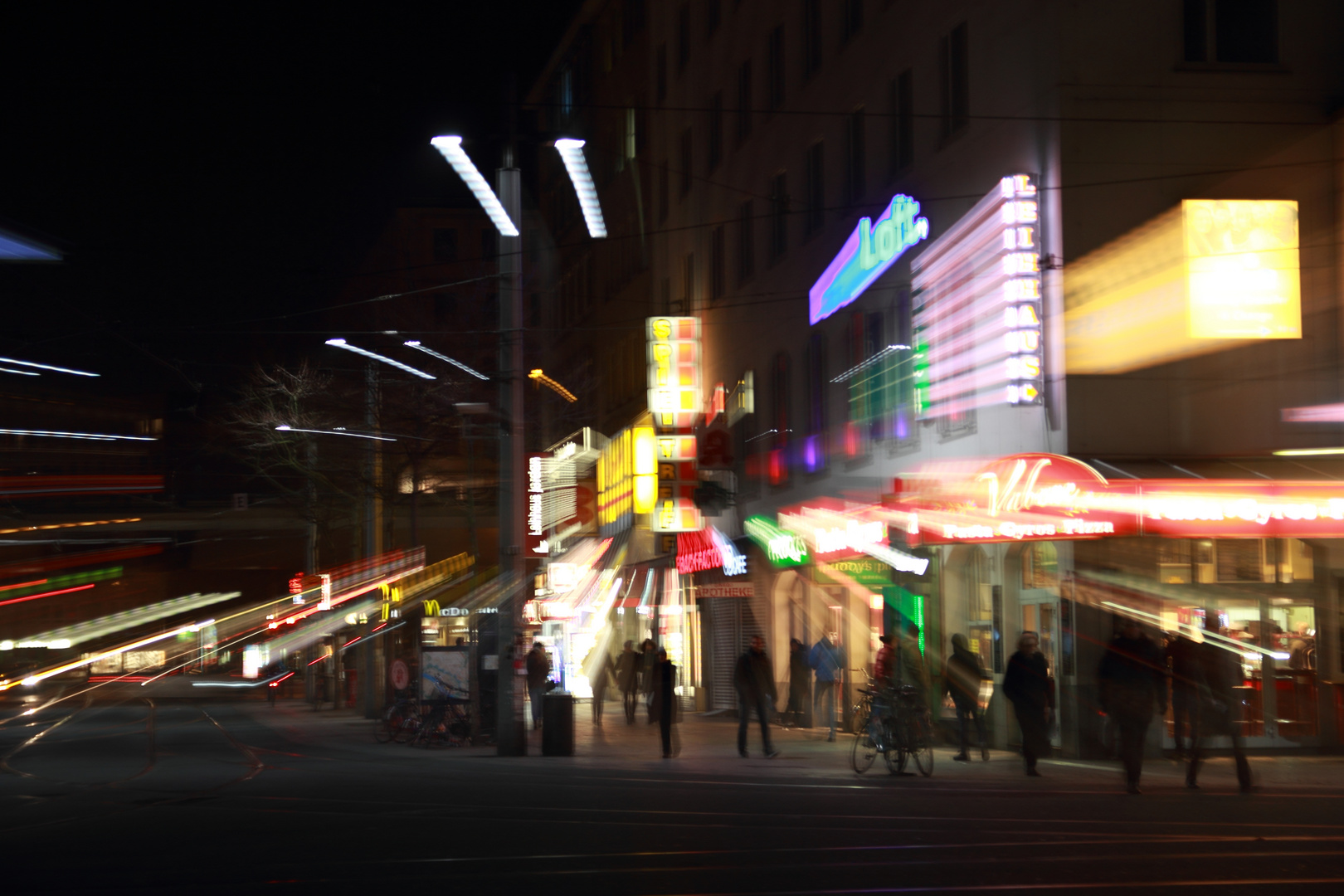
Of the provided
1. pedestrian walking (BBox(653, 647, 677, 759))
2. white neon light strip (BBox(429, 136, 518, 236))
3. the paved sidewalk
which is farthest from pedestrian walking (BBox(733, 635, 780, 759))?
white neon light strip (BBox(429, 136, 518, 236))

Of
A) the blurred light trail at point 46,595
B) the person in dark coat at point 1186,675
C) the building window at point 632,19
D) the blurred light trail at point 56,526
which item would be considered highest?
the building window at point 632,19

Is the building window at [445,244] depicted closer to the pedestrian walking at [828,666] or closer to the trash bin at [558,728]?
the pedestrian walking at [828,666]

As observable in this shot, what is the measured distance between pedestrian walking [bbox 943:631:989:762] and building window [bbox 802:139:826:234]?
1182 centimetres

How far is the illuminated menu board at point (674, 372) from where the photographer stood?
102 feet

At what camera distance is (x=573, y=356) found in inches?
2243

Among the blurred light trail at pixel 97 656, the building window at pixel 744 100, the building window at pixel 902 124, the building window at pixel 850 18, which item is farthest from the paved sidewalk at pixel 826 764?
the blurred light trail at pixel 97 656

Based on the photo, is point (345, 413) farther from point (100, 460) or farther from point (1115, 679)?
point (1115, 679)

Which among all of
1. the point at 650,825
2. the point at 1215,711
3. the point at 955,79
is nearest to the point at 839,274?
the point at 955,79

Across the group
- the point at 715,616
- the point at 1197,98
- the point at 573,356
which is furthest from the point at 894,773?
the point at 573,356

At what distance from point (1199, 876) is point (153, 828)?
8.92m

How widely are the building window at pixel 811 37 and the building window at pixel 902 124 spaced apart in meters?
4.80

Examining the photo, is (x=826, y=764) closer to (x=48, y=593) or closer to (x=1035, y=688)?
(x=1035, y=688)

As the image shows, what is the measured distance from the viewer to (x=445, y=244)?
79.4 metres

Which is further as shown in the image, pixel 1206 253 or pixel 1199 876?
pixel 1206 253
